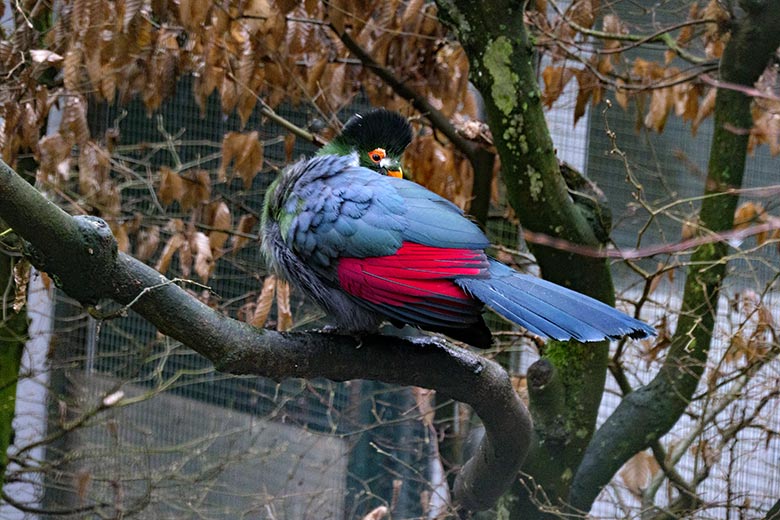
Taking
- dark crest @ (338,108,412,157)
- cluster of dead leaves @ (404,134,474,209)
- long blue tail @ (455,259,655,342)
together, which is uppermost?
dark crest @ (338,108,412,157)

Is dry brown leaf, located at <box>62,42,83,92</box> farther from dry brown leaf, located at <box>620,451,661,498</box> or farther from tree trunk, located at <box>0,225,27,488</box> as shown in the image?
dry brown leaf, located at <box>620,451,661,498</box>

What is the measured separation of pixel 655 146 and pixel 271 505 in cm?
182

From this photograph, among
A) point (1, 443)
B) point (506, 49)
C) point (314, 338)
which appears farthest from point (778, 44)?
point (1, 443)

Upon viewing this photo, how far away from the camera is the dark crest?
74.9 inches

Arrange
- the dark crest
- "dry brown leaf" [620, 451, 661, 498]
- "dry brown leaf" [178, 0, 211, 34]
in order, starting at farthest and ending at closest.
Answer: "dry brown leaf" [620, 451, 661, 498] < "dry brown leaf" [178, 0, 211, 34] < the dark crest

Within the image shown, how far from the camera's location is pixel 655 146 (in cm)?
313

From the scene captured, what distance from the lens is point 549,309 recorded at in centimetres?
142

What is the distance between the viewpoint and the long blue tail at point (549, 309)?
135 centimetres

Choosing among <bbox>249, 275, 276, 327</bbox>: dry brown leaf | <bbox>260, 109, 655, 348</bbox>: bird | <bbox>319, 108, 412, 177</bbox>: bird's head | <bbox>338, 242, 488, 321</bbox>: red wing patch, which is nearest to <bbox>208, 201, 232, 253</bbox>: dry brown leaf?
<bbox>249, 275, 276, 327</bbox>: dry brown leaf

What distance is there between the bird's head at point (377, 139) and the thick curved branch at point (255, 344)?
485 mm

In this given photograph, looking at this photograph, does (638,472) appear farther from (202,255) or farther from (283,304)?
(202,255)

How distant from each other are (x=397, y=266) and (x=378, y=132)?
0.51 m

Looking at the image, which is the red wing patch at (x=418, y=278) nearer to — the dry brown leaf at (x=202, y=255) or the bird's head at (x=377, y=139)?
the bird's head at (x=377, y=139)

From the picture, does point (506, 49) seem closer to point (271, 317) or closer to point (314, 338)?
point (314, 338)
